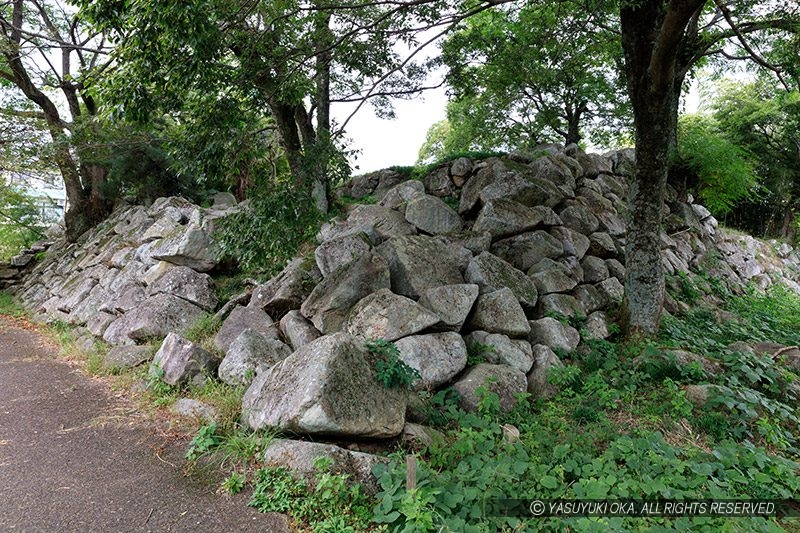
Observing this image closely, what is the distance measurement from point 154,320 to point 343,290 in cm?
320

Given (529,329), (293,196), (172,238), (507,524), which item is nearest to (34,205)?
(172,238)

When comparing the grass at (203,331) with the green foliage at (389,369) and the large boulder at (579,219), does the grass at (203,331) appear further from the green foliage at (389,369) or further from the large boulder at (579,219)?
the large boulder at (579,219)

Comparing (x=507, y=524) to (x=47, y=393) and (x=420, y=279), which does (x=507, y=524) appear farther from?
(x=47, y=393)

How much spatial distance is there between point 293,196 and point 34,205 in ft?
47.6

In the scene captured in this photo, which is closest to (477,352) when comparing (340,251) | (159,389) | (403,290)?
(403,290)

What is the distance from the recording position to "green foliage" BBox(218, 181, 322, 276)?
519 centimetres

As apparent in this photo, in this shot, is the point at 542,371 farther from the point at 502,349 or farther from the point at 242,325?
the point at 242,325

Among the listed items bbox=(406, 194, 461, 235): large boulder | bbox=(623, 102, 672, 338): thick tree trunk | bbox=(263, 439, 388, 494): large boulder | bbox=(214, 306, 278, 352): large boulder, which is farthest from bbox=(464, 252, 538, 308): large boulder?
bbox=(263, 439, 388, 494): large boulder

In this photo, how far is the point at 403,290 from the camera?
5.62 m

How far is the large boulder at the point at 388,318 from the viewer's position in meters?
4.90

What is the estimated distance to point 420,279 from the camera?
5.66m

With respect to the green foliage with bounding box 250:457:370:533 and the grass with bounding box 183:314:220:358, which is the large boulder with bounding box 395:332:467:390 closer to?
the green foliage with bounding box 250:457:370:533

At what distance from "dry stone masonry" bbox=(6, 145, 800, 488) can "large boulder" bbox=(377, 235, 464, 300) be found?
2 centimetres

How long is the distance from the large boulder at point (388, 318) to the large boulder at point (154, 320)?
3.08m
